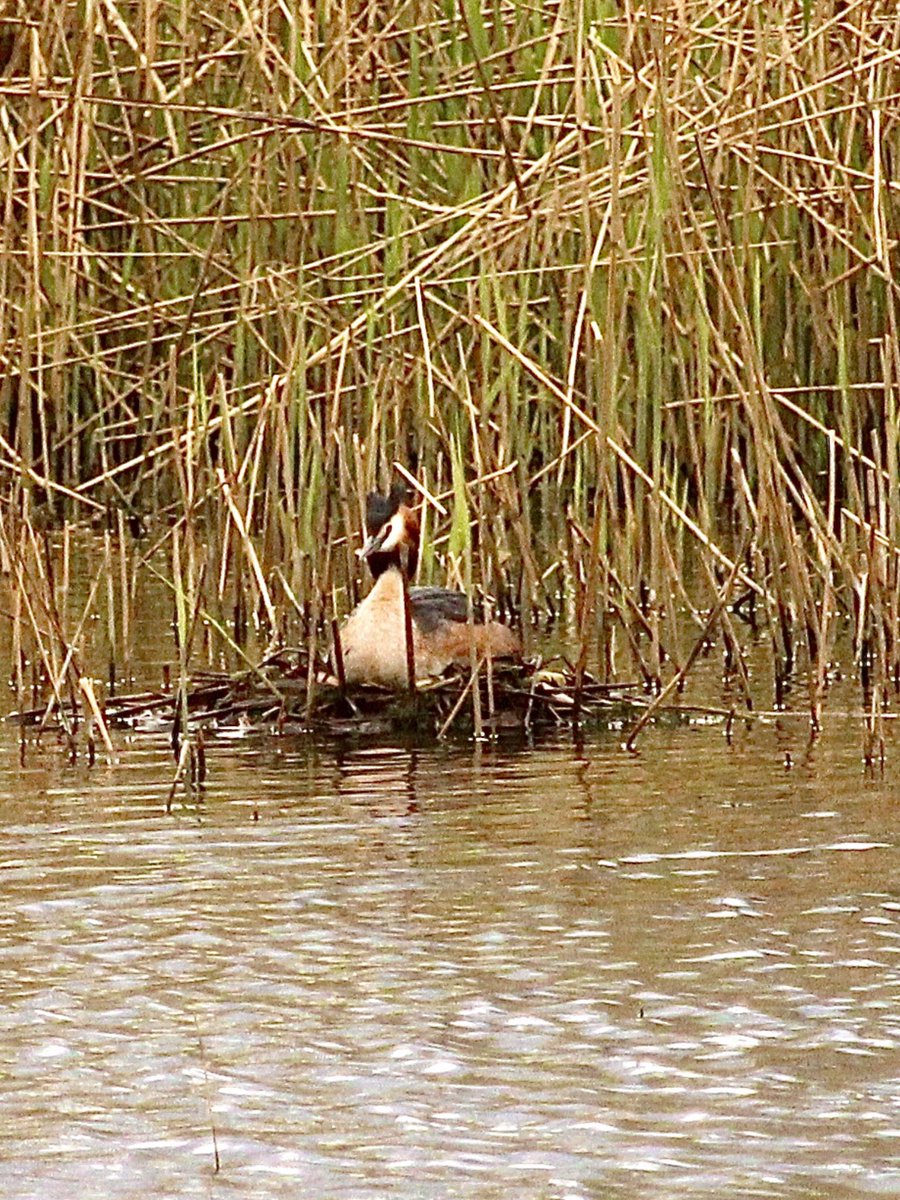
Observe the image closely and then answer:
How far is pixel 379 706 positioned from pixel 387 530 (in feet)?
1.55

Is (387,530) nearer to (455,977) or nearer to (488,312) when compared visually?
(488,312)

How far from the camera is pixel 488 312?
24.6ft

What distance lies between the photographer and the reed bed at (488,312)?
7.29m

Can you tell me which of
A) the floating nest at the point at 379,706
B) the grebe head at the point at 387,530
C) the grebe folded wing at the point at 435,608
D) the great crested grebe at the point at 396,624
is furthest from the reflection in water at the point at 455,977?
the grebe head at the point at 387,530

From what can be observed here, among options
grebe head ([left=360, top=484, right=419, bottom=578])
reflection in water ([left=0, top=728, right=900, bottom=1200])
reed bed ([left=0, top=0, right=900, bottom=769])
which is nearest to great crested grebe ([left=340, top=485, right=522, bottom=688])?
grebe head ([left=360, top=484, right=419, bottom=578])

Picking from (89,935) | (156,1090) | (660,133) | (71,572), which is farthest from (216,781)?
(71,572)

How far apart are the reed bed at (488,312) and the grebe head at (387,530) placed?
0.06m

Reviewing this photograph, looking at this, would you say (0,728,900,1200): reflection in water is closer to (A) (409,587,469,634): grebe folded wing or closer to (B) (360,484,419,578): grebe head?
(A) (409,587,469,634): grebe folded wing

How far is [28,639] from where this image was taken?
8.19 metres

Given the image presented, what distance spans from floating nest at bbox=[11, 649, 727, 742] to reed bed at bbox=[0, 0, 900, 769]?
102mm

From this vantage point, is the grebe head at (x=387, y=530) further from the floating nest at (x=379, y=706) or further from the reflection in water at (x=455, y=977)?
the reflection in water at (x=455, y=977)

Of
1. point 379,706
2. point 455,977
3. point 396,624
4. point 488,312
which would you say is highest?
point 488,312

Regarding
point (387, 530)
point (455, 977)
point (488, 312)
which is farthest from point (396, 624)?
point (455, 977)

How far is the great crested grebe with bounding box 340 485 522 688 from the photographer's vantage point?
7.41 m
